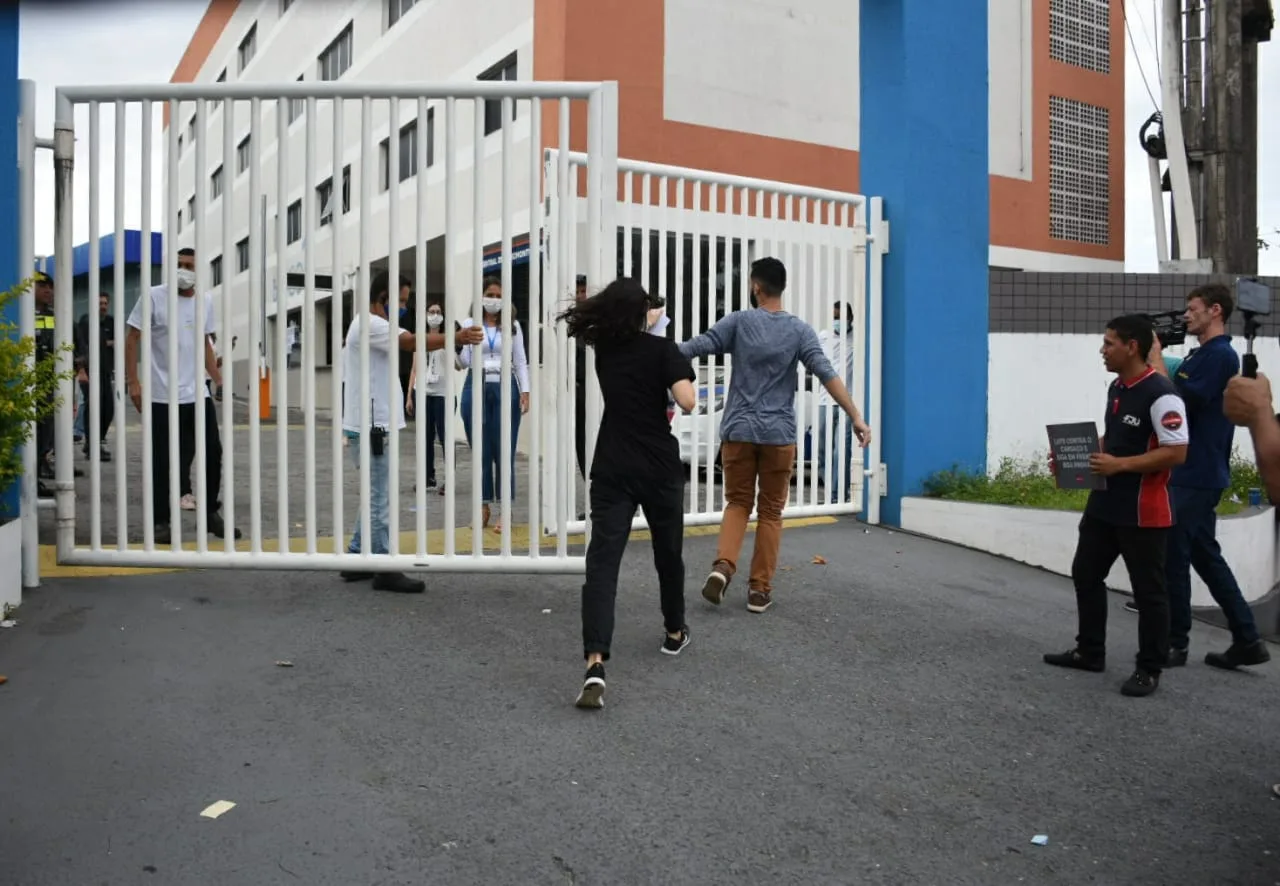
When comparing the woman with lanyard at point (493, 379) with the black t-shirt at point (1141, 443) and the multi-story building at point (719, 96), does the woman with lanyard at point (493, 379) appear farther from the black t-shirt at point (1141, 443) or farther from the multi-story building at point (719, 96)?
the black t-shirt at point (1141, 443)

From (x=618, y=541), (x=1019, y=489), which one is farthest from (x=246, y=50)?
(x=618, y=541)

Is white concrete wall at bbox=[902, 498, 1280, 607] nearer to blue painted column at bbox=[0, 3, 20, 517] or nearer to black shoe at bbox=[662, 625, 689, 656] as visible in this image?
black shoe at bbox=[662, 625, 689, 656]

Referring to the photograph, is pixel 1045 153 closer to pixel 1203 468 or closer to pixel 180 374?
pixel 1203 468

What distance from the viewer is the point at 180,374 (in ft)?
21.9

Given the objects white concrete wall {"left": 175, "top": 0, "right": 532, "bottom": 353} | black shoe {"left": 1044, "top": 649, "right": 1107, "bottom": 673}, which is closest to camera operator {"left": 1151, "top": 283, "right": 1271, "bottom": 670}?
black shoe {"left": 1044, "top": 649, "right": 1107, "bottom": 673}

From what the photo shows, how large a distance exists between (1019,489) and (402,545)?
14.9 feet

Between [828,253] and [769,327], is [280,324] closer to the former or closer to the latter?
[769,327]

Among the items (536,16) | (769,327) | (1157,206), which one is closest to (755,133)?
(536,16)

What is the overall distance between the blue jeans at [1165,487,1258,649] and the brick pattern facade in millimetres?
3592

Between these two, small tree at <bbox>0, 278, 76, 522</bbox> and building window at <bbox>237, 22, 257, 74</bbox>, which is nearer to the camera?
small tree at <bbox>0, 278, 76, 522</bbox>

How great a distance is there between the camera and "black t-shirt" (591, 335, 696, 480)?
4.73 m

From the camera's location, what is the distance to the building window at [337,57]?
23266mm

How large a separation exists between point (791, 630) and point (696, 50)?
42.1 ft

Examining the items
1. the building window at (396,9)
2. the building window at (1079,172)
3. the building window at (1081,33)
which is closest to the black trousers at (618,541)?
the building window at (396,9)
